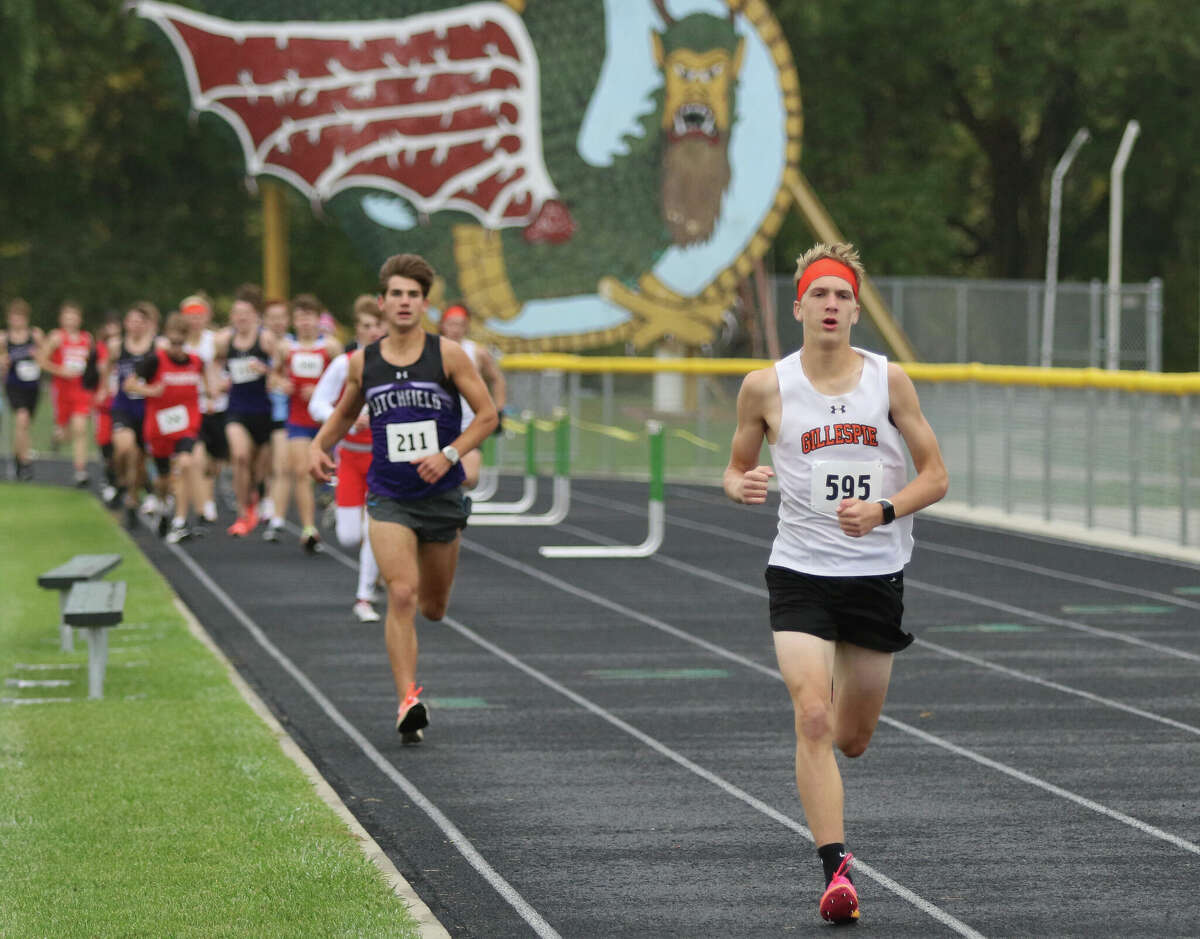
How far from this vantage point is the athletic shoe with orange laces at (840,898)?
6.40 meters

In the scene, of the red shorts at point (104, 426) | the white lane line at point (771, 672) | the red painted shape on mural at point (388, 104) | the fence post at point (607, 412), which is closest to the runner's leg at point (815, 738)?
the white lane line at point (771, 672)

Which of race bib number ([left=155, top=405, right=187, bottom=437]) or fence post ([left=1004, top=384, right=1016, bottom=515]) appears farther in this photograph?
fence post ([left=1004, top=384, right=1016, bottom=515])

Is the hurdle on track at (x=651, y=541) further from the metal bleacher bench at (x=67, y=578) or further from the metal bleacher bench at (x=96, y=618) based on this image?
the metal bleacher bench at (x=96, y=618)

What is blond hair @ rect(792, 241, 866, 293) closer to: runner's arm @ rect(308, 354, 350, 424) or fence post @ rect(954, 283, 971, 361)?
runner's arm @ rect(308, 354, 350, 424)

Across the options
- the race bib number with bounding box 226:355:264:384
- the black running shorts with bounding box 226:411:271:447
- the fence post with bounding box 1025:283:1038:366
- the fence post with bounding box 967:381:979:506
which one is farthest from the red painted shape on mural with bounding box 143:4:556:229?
the race bib number with bounding box 226:355:264:384

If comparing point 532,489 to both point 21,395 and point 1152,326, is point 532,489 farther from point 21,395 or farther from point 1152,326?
point 1152,326

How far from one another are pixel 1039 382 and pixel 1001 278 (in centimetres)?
3235

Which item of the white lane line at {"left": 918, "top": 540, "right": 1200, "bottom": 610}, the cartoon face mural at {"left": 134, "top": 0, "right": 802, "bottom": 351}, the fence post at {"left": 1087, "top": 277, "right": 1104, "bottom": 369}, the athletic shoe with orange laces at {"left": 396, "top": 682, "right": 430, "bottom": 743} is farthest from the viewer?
the fence post at {"left": 1087, "top": 277, "right": 1104, "bottom": 369}

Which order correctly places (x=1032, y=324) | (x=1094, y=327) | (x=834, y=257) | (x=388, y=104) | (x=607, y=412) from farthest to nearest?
(x=1032, y=324) → (x=1094, y=327) → (x=388, y=104) → (x=607, y=412) → (x=834, y=257)

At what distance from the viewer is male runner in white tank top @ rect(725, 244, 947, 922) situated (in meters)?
6.71

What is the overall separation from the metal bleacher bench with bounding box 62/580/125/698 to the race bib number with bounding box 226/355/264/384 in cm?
751

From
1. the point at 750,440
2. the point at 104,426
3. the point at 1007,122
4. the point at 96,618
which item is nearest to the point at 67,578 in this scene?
the point at 96,618

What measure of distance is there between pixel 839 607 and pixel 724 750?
116 inches

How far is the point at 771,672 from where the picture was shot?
1213cm
